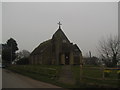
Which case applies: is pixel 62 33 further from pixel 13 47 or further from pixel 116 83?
pixel 116 83

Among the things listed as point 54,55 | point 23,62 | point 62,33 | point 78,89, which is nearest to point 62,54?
point 54,55

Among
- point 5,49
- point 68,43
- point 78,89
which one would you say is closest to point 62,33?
point 68,43

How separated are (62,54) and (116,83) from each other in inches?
1207

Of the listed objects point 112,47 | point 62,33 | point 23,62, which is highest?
point 62,33

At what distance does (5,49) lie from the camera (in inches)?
2207

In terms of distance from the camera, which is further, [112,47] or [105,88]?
[112,47]

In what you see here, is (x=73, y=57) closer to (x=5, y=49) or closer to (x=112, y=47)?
(x=112, y=47)

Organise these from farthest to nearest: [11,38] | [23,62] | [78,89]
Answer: [11,38] < [23,62] < [78,89]

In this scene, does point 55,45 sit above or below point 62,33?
below

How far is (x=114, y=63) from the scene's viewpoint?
3512cm

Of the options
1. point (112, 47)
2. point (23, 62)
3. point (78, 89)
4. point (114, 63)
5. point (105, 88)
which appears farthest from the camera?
point (23, 62)

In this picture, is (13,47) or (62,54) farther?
(13,47)

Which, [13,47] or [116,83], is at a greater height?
[13,47]

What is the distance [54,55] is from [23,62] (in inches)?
702
